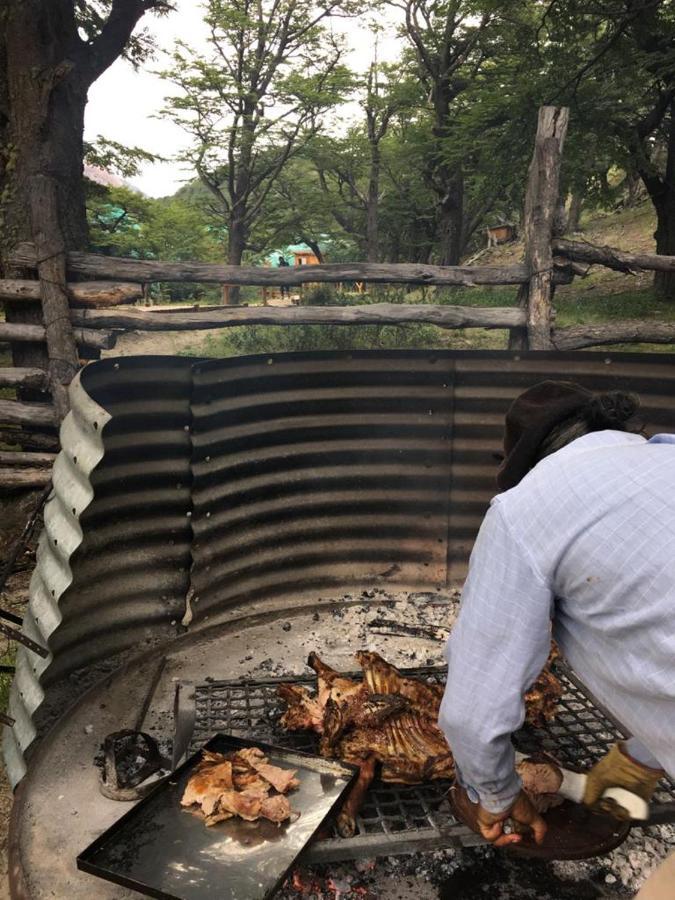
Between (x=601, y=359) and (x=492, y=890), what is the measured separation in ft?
12.1

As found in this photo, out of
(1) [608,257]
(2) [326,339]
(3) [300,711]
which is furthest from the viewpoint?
(2) [326,339]

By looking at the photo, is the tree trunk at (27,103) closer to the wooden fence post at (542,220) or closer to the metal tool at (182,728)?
the metal tool at (182,728)

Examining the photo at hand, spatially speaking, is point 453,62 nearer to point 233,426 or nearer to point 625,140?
point 625,140

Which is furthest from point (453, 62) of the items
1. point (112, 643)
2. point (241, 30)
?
point (112, 643)

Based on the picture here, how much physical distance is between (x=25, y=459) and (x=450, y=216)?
16.3 meters

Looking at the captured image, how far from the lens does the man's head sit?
1.96 meters

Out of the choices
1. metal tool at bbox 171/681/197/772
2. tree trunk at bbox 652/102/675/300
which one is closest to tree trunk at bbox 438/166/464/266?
tree trunk at bbox 652/102/675/300

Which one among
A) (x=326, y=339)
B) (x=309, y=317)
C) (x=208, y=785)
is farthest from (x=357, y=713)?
(x=326, y=339)

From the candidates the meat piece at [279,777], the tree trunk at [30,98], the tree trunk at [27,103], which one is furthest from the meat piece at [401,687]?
the tree trunk at [30,98]

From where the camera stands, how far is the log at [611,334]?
581cm

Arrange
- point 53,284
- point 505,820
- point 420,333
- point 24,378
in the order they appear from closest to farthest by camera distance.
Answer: point 505,820 → point 53,284 → point 24,378 → point 420,333

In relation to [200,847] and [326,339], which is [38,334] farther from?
[326,339]

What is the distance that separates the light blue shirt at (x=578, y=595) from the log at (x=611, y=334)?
13.6 ft

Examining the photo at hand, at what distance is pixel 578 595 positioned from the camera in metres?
1.72
